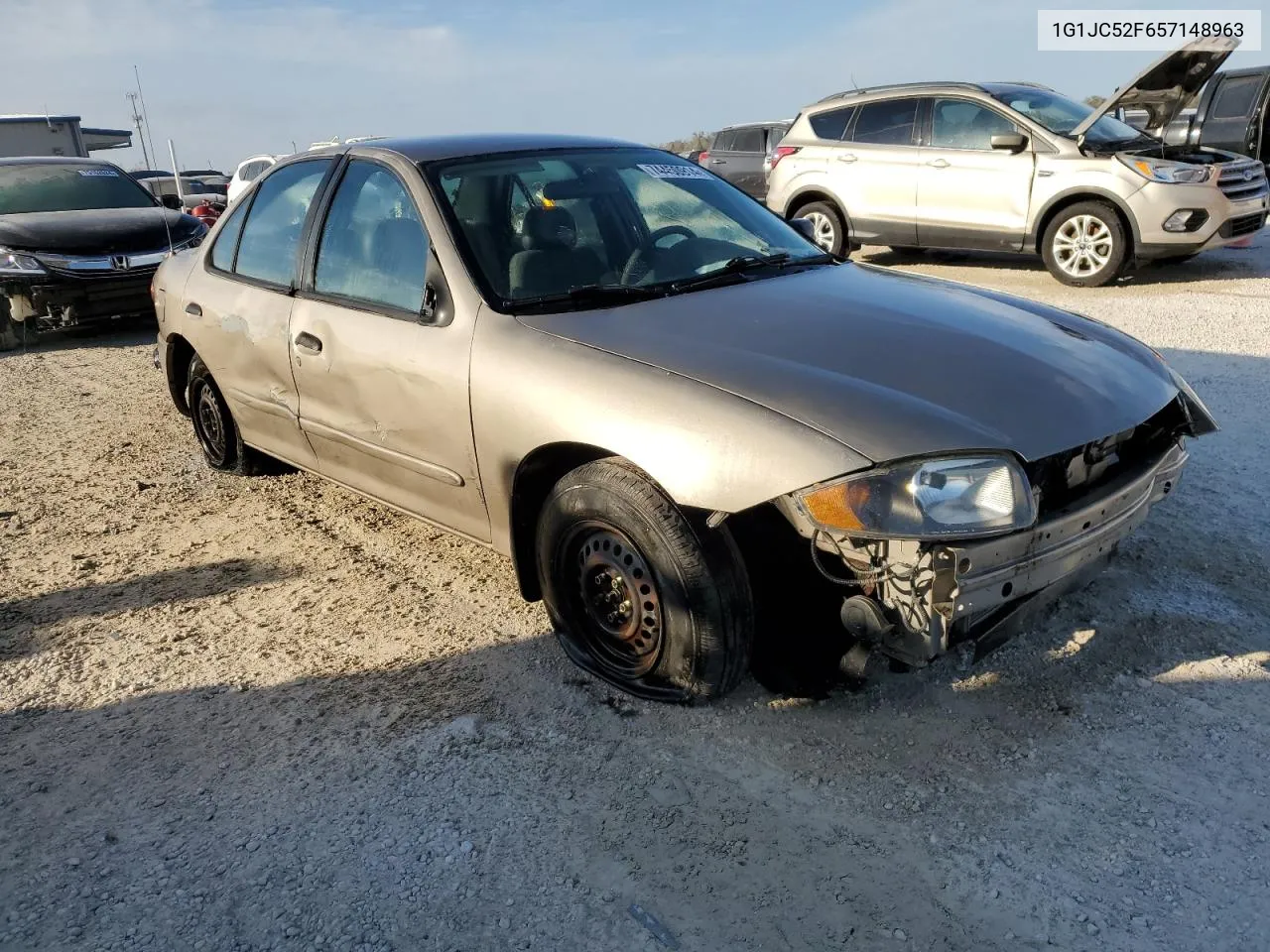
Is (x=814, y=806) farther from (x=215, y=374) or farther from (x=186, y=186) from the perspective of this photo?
(x=186, y=186)

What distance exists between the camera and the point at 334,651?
3.43 metres

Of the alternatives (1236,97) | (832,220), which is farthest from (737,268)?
(1236,97)

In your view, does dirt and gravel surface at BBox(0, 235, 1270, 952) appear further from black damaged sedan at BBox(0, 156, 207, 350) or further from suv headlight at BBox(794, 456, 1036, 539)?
black damaged sedan at BBox(0, 156, 207, 350)

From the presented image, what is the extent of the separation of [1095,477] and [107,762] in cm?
295

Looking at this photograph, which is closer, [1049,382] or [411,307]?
[1049,382]

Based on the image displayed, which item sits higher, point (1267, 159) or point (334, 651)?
point (1267, 159)

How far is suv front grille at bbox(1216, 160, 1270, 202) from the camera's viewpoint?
865 cm

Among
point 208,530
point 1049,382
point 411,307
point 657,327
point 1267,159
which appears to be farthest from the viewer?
point 1267,159

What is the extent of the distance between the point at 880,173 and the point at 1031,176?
61.3 inches

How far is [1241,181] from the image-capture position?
29.0ft

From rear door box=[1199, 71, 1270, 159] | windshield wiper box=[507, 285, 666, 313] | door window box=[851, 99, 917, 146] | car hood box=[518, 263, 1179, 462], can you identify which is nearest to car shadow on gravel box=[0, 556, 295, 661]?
windshield wiper box=[507, 285, 666, 313]

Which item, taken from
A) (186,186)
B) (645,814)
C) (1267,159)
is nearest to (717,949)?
(645,814)

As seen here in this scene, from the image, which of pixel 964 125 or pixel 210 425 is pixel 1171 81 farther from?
pixel 210 425

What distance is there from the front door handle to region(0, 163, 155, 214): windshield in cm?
707
